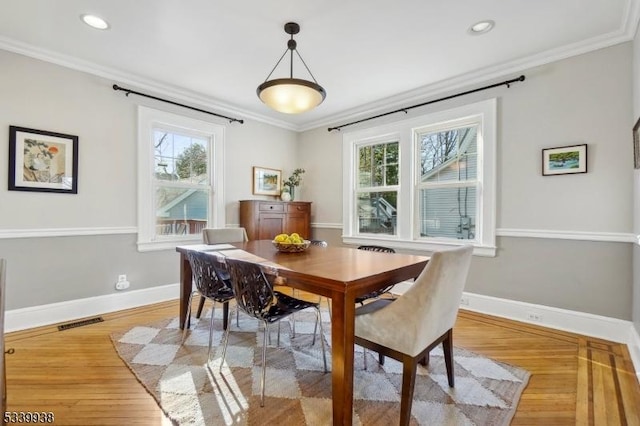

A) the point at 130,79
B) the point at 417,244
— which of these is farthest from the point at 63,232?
the point at 417,244

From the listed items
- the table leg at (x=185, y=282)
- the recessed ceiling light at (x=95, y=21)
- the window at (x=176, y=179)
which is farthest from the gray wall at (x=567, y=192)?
the recessed ceiling light at (x=95, y=21)

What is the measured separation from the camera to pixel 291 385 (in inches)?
76.8

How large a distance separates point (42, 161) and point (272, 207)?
2448mm

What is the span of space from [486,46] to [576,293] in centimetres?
232

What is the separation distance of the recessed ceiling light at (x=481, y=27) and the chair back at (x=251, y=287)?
2475 mm

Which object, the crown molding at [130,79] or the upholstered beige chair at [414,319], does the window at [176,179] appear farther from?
the upholstered beige chair at [414,319]

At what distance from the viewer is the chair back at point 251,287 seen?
180 cm

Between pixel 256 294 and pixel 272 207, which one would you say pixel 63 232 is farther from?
pixel 256 294

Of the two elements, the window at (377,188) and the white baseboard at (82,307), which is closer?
the white baseboard at (82,307)

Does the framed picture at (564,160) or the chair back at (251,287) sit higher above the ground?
the framed picture at (564,160)

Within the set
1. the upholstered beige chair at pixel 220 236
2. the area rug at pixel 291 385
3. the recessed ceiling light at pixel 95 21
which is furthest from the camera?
the upholstered beige chair at pixel 220 236

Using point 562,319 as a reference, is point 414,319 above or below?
above

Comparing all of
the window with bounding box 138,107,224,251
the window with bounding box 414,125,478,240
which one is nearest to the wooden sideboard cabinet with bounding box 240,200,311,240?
the window with bounding box 138,107,224,251

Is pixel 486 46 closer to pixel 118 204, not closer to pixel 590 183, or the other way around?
pixel 590 183
